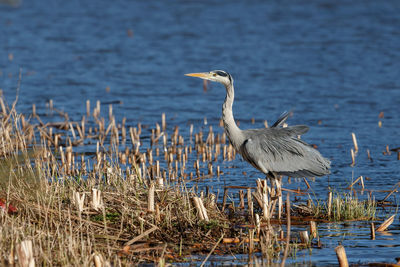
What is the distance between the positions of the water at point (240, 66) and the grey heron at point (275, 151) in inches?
31.5

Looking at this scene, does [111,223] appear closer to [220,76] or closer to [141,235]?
[141,235]

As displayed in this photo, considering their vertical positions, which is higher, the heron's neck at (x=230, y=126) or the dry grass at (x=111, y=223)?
the heron's neck at (x=230, y=126)

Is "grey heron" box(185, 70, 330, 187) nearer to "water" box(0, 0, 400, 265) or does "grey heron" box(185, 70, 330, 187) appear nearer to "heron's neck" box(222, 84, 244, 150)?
"heron's neck" box(222, 84, 244, 150)

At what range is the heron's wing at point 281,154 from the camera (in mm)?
8578

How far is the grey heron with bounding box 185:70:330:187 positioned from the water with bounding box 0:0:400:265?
2.63 ft

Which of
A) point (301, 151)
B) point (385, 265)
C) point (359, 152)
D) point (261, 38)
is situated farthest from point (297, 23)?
point (385, 265)

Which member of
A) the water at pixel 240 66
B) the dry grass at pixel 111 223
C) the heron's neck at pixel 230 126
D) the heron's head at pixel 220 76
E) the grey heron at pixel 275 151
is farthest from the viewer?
the water at pixel 240 66

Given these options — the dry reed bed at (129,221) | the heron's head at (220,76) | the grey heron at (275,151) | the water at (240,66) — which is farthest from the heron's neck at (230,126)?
the water at (240,66)

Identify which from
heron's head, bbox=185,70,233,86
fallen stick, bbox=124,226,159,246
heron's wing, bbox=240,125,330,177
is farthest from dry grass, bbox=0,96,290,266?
heron's head, bbox=185,70,233,86

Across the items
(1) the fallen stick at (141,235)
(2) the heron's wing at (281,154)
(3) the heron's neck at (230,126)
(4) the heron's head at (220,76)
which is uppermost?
(4) the heron's head at (220,76)

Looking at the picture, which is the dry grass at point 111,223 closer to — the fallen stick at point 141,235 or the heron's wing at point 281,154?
the fallen stick at point 141,235

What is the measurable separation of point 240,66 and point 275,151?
11244 millimetres

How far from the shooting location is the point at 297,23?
2628 centimetres

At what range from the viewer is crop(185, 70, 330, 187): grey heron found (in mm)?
8578
